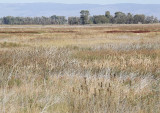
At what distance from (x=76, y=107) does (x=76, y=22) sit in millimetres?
171838

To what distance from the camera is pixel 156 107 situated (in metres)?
7.14

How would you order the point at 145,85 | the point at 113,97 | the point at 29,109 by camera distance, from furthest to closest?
the point at 145,85, the point at 113,97, the point at 29,109

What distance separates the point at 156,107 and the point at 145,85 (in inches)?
87.6

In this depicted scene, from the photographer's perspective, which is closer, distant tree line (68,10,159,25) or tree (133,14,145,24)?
distant tree line (68,10,159,25)

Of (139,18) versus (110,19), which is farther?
(110,19)

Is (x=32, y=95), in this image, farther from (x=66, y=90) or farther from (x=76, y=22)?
(x=76, y=22)

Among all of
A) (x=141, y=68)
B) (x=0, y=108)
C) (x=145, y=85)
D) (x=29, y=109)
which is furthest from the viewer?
(x=141, y=68)

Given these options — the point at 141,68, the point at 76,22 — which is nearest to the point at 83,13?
the point at 76,22

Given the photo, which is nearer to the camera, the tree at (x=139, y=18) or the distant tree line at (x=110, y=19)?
the distant tree line at (x=110, y=19)

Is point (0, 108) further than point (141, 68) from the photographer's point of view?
No

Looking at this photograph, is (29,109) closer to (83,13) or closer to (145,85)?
(145,85)

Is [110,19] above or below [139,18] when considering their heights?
below

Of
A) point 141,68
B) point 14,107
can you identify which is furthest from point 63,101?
point 141,68

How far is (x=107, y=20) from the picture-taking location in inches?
6654
